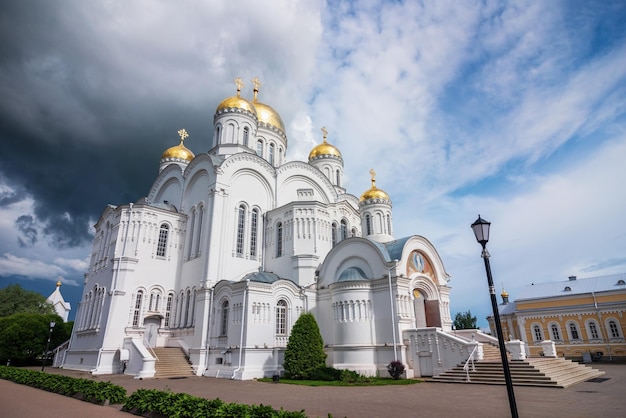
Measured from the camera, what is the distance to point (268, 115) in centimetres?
3198

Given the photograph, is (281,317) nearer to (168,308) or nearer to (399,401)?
(168,308)

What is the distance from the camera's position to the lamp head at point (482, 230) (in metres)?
6.97

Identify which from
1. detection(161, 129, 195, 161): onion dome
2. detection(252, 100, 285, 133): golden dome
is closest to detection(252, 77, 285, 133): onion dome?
detection(252, 100, 285, 133): golden dome

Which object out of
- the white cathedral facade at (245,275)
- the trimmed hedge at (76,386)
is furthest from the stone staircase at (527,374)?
the trimmed hedge at (76,386)

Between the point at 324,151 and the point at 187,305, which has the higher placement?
the point at 324,151

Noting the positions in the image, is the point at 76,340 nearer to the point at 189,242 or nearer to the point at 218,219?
the point at 189,242

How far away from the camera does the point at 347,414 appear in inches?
328

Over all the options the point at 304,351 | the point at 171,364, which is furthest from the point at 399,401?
the point at 171,364

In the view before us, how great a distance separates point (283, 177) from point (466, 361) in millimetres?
16465

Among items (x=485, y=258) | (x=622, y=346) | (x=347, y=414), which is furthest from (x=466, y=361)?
(x=622, y=346)

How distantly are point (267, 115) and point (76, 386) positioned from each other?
2480cm

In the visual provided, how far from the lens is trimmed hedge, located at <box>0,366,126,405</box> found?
9758 millimetres

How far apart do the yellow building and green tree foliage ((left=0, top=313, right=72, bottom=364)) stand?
3591 cm

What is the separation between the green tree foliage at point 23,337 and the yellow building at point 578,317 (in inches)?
1414
